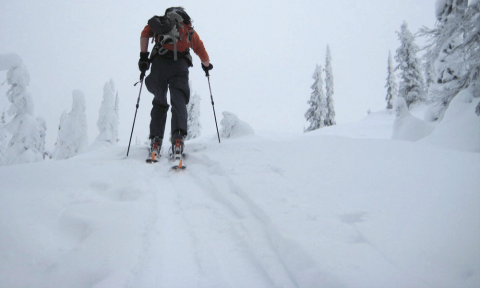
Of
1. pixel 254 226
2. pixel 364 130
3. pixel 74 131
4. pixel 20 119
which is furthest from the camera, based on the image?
pixel 74 131

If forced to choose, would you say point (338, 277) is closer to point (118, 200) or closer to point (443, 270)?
point (443, 270)

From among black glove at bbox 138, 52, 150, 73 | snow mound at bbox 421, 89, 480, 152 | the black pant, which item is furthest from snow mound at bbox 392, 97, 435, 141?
black glove at bbox 138, 52, 150, 73

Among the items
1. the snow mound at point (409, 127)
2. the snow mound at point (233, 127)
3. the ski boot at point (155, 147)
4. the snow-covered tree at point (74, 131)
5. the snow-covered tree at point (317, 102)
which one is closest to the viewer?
the ski boot at point (155, 147)

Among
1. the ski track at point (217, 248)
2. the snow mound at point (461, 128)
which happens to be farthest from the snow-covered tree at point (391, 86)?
the ski track at point (217, 248)

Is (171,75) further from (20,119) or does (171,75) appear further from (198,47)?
(20,119)

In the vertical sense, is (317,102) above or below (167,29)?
below

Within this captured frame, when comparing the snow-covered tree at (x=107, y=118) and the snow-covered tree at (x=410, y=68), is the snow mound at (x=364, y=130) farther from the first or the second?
the snow-covered tree at (x=107, y=118)

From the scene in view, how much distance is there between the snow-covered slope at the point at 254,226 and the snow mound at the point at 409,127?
4.63m

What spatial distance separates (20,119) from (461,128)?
23.7m

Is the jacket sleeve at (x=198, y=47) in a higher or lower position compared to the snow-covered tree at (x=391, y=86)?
lower

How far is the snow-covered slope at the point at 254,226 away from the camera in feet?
4.04

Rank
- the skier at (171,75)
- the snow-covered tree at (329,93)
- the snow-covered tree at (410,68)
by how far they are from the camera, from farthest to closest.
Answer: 1. the snow-covered tree at (329,93)
2. the snow-covered tree at (410,68)
3. the skier at (171,75)

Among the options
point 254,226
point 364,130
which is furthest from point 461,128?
point 364,130

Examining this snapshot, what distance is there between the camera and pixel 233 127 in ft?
25.0
